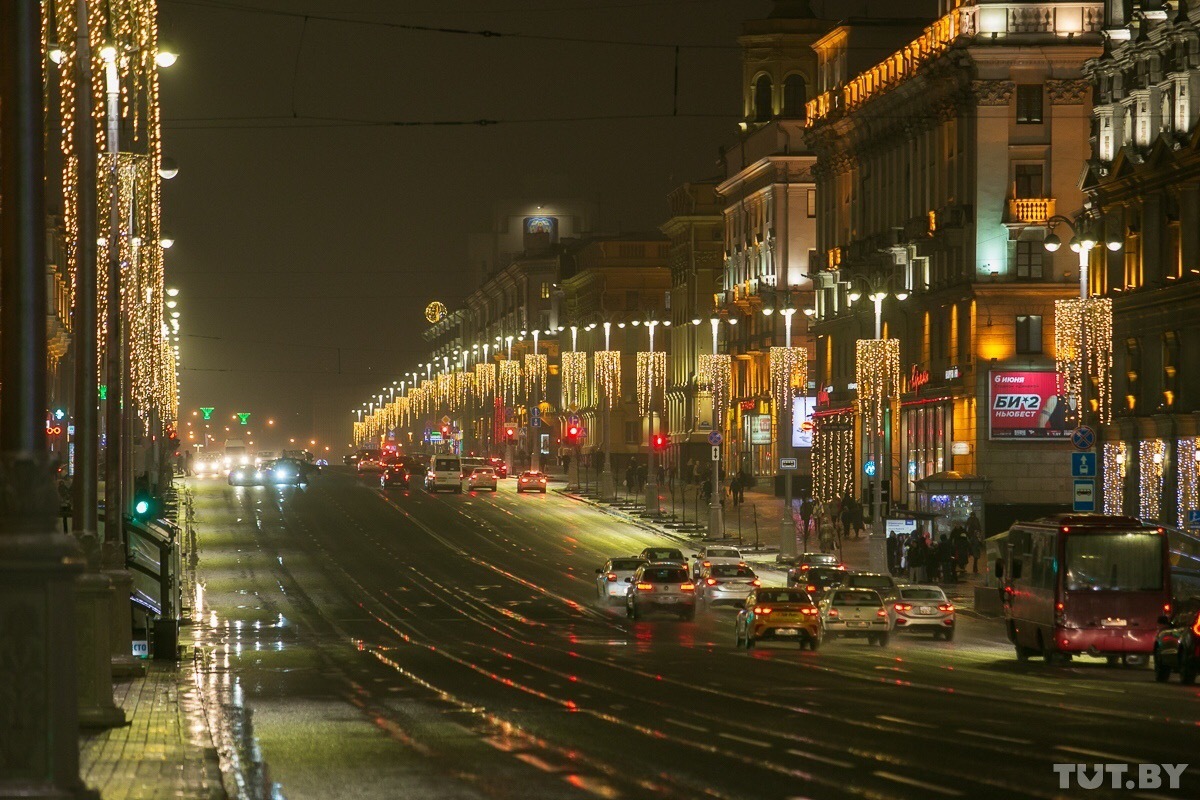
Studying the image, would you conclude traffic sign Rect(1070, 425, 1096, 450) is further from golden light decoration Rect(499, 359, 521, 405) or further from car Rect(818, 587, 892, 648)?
golden light decoration Rect(499, 359, 521, 405)

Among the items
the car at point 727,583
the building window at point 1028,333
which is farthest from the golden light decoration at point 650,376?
the car at point 727,583

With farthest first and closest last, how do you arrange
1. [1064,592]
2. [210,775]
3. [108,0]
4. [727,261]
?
[727,261]
[1064,592]
[108,0]
[210,775]

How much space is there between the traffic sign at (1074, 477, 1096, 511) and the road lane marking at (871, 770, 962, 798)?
25.4 metres

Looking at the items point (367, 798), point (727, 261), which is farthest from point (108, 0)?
point (727, 261)

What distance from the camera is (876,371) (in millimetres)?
75750

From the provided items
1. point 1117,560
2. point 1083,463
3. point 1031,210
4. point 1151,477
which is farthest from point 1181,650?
point 1031,210

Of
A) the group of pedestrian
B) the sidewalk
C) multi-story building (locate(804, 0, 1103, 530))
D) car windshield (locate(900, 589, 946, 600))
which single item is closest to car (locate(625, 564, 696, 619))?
car windshield (locate(900, 589, 946, 600))

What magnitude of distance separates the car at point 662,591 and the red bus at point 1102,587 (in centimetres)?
1596

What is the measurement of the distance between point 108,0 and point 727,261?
99.4m

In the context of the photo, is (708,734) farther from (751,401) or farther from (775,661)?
(751,401)

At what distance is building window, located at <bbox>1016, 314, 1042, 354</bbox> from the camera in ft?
265

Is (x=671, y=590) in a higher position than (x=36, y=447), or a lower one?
lower

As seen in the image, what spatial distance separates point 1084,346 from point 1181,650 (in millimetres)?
28213

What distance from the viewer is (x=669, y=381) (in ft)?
474
